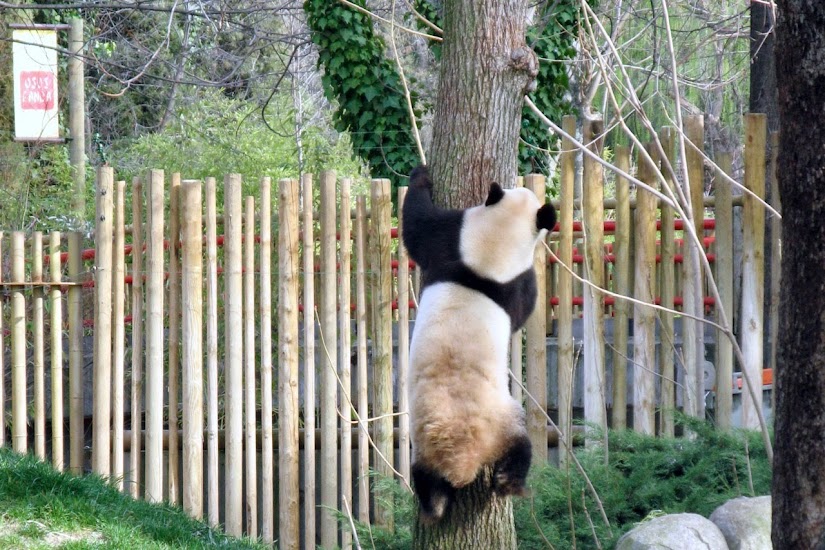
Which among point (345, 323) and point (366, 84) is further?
point (366, 84)

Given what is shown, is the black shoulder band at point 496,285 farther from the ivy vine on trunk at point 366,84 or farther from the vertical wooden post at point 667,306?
the ivy vine on trunk at point 366,84

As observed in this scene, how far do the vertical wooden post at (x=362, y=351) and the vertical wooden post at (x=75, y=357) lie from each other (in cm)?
178

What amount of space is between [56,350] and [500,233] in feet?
11.5

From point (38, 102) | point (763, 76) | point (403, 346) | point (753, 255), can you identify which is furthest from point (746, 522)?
point (38, 102)

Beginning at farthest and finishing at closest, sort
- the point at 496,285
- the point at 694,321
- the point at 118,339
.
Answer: the point at 118,339
the point at 694,321
the point at 496,285

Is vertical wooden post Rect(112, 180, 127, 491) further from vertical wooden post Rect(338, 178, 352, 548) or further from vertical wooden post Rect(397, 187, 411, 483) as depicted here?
vertical wooden post Rect(397, 187, 411, 483)

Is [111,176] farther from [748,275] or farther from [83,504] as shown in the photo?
[748,275]

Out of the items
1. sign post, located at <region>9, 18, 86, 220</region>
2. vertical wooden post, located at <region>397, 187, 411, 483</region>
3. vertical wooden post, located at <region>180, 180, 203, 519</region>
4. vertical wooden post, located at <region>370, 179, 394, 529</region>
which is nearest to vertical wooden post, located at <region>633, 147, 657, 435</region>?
vertical wooden post, located at <region>397, 187, 411, 483</region>

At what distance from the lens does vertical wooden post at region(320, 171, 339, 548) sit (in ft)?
17.6

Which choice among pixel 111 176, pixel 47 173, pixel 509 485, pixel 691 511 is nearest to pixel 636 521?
pixel 691 511

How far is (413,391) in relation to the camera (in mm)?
3201

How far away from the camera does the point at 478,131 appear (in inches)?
136

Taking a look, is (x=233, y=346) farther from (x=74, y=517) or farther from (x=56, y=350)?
(x=74, y=517)

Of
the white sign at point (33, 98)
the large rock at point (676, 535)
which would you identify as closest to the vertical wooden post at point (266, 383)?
the large rock at point (676, 535)
